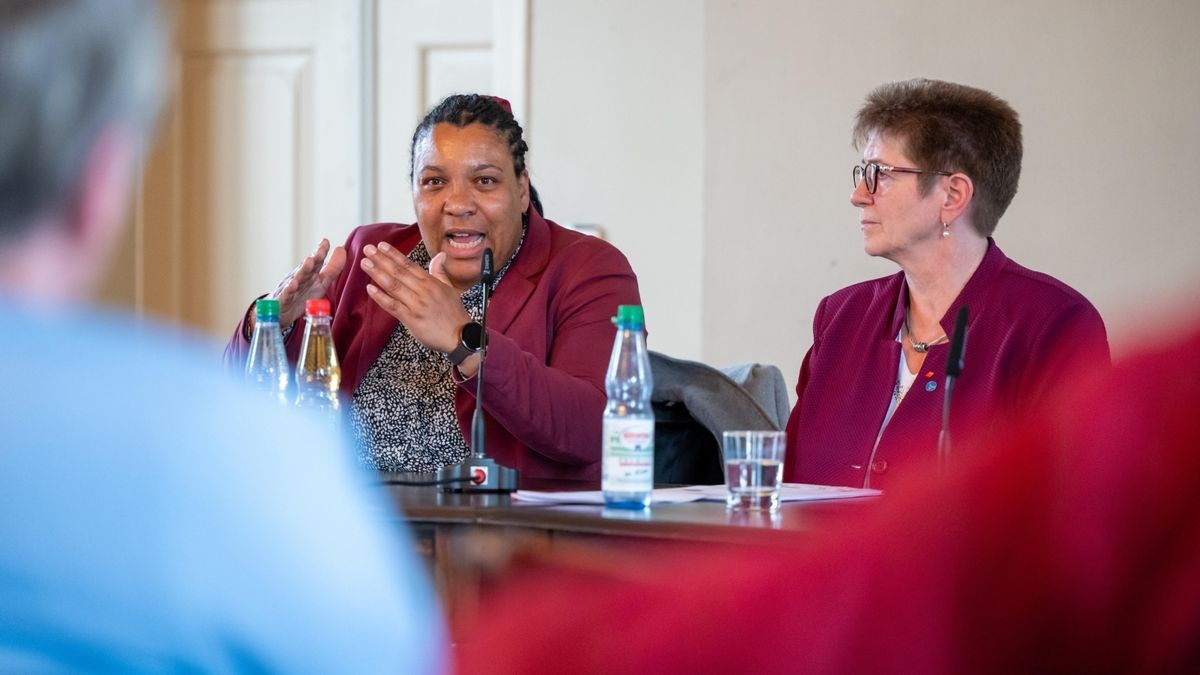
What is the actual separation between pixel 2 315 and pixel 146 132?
8cm

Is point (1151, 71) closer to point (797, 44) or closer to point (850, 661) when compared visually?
point (797, 44)

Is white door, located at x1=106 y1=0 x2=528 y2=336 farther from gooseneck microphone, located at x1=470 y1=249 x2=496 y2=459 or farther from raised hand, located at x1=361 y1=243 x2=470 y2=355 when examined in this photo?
gooseneck microphone, located at x1=470 y1=249 x2=496 y2=459

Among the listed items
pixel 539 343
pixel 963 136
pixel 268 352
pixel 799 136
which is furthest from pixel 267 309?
pixel 799 136

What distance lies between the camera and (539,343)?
2.47 meters

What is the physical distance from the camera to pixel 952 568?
0.34 m

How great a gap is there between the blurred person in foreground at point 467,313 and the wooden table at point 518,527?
16.6 inches

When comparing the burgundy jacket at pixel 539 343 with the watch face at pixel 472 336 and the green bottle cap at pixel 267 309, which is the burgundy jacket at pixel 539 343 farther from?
the green bottle cap at pixel 267 309

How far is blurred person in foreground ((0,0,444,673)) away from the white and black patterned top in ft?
6.14

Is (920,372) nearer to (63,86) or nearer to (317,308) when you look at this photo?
(317,308)

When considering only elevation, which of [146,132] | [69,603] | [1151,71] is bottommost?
[69,603]

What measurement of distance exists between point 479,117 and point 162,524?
7.17ft

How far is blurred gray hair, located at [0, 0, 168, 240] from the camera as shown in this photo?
443 millimetres

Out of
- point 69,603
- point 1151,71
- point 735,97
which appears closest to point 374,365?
point 735,97

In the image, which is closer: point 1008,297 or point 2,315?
point 2,315
